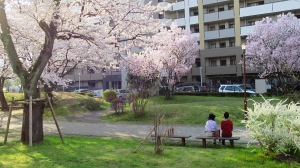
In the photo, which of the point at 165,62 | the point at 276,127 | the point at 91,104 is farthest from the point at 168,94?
the point at 276,127

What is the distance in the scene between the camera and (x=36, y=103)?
29.4 ft

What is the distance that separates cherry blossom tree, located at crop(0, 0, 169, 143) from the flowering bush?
6215 mm

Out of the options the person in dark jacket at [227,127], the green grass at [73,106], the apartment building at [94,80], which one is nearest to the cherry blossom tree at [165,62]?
the green grass at [73,106]

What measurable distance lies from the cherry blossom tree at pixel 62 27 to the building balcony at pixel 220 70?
85.2 feet

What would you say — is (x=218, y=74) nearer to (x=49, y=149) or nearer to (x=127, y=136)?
(x=127, y=136)

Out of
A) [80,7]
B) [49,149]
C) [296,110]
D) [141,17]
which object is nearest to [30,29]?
[80,7]

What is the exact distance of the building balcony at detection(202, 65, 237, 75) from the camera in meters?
38.0

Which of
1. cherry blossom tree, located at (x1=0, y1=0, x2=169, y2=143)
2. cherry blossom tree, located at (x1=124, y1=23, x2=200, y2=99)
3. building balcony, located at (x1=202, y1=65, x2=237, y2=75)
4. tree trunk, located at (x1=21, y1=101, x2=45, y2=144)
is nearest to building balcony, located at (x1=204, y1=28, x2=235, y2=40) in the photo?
building balcony, located at (x1=202, y1=65, x2=237, y2=75)

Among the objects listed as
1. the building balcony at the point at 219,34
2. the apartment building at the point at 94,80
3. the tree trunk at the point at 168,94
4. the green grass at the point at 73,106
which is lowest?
the green grass at the point at 73,106

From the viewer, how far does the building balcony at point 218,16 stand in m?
37.8

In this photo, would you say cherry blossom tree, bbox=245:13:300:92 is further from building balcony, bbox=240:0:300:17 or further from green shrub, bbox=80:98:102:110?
green shrub, bbox=80:98:102:110

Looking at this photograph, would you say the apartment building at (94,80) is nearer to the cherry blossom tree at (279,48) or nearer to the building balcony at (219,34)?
the building balcony at (219,34)

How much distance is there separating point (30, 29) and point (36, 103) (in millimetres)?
6194

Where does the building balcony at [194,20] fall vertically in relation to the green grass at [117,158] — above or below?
above
